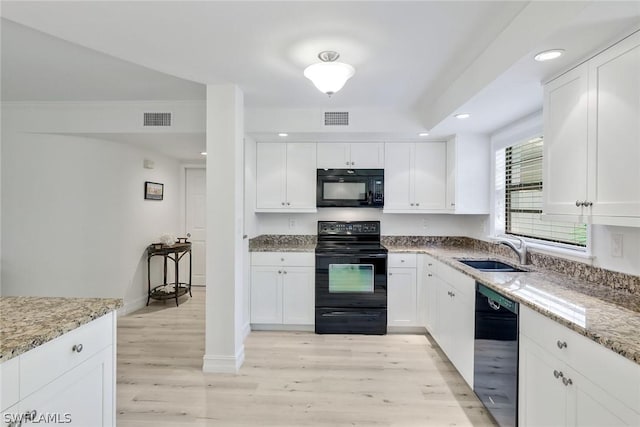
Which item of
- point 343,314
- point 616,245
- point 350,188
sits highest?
point 350,188

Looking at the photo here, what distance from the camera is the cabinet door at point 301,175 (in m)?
3.75

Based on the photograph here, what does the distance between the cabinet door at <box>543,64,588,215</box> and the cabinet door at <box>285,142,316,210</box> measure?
233cm

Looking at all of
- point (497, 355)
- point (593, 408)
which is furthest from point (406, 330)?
point (593, 408)

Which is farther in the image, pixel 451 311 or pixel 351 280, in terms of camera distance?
pixel 351 280

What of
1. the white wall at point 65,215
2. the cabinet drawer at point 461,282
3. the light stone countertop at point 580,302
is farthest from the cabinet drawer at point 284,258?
the white wall at point 65,215

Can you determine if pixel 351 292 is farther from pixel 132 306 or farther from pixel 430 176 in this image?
pixel 132 306

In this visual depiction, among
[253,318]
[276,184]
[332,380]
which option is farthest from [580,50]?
[253,318]

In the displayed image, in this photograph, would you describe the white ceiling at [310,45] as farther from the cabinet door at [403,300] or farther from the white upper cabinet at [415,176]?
the cabinet door at [403,300]

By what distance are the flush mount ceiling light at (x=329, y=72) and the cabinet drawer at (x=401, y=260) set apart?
78.3 inches

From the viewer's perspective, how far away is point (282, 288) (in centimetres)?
349

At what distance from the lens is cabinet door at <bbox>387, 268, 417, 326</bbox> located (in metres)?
3.45

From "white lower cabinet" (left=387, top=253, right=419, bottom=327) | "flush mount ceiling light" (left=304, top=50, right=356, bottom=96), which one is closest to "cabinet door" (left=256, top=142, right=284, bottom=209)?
"white lower cabinet" (left=387, top=253, right=419, bottom=327)

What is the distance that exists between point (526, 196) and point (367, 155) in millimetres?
1653

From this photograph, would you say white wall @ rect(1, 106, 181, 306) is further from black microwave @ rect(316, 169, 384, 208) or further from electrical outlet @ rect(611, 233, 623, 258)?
electrical outlet @ rect(611, 233, 623, 258)
